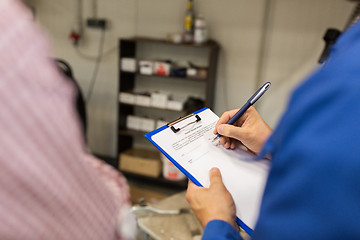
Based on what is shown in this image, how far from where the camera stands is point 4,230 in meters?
0.43

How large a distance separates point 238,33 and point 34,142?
8.45 ft

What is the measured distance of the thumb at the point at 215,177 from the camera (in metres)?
0.75

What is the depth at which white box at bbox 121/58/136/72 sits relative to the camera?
9.21 ft

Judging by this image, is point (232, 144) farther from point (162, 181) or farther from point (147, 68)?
point (162, 181)

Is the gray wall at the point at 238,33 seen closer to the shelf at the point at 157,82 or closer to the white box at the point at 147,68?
the shelf at the point at 157,82

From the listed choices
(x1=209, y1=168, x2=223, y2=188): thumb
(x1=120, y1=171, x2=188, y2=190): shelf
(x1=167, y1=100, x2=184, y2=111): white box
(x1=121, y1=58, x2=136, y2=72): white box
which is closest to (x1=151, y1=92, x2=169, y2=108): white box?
(x1=167, y1=100, x2=184, y2=111): white box

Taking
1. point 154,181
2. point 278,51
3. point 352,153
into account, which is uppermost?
point 352,153

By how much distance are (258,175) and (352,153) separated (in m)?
0.50

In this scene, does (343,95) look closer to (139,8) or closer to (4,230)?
(4,230)

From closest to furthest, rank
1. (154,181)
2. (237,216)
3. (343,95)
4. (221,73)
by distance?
1. (343,95)
2. (237,216)
3. (221,73)
4. (154,181)

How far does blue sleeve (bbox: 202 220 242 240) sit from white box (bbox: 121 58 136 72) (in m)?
2.31

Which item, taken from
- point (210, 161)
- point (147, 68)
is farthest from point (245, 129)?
point (147, 68)

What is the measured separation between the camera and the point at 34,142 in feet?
1.30

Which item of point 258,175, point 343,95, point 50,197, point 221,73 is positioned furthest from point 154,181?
point 343,95
